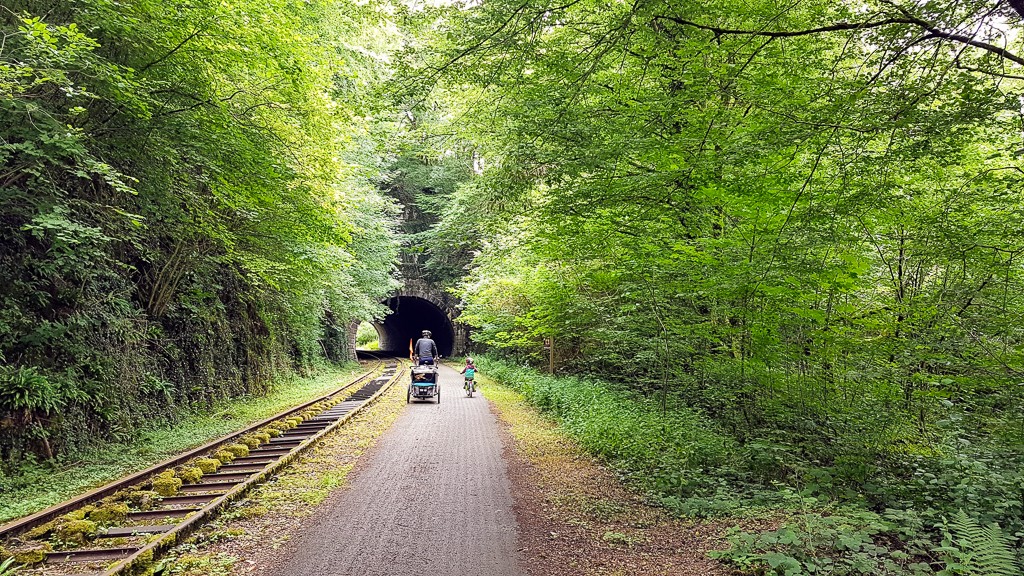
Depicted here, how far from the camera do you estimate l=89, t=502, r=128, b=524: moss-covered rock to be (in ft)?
17.2

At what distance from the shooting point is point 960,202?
16.9 feet

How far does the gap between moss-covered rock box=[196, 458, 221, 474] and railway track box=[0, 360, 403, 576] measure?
1cm

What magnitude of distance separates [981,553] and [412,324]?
1758 inches

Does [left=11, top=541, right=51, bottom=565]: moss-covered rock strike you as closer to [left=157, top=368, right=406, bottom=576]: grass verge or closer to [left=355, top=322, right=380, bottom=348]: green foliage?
[left=157, top=368, right=406, bottom=576]: grass verge

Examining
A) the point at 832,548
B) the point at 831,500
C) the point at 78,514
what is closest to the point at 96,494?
the point at 78,514

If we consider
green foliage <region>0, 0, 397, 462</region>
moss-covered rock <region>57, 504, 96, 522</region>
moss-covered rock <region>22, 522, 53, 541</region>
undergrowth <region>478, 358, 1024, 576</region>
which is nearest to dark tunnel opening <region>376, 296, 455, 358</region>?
green foliage <region>0, 0, 397, 462</region>

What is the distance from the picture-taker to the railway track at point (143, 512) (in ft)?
14.4

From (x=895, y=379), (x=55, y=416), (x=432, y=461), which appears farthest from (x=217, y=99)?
(x=895, y=379)

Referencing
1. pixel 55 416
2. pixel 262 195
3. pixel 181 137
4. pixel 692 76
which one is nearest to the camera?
pixel 692 76

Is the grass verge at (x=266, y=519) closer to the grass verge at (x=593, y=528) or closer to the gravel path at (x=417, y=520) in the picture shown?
the gravel path at (x=417, y=520)

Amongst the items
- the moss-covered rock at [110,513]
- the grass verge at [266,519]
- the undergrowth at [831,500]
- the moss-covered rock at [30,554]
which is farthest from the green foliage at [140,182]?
the undergrowth at [831,500]

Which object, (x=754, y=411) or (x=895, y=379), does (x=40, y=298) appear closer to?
(x=754, y=411)

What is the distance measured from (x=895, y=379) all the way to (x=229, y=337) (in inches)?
589

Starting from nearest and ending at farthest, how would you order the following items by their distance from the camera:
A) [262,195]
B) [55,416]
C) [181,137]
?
[55,416]
[181,137]
[262,195]
